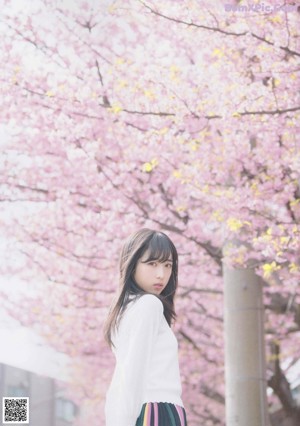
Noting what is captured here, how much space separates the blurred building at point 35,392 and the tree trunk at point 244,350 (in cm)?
171

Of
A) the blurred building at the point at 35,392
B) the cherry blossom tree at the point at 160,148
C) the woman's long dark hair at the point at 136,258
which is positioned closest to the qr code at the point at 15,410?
the woman's long dark hair at the point at 136,258

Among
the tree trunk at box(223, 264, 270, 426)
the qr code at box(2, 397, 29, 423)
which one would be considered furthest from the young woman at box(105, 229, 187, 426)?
the tree trunk at box(223, 264, 270, 426)

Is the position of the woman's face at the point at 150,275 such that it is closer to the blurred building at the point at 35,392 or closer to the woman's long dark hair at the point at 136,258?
the woman's long dark hair at the point at 136,258

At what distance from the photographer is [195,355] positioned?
31.1 feet

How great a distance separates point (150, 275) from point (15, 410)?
141 cm

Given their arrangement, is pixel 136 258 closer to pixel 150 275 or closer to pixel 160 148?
pixel 150 275

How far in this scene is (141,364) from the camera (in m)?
2.32

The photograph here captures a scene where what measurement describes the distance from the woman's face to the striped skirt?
0.36 metres

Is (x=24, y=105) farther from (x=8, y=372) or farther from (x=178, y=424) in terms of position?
(x=178, y=424)

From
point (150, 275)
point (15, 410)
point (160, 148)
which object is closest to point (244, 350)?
point (160, 148)

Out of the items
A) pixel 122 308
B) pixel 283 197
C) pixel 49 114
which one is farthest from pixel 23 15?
pixel 122 308

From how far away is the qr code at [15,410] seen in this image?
11.9ft

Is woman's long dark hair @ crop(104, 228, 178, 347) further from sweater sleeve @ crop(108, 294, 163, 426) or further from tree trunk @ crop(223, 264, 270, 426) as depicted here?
tree trunk @ crop(223, 264, 270, 426)

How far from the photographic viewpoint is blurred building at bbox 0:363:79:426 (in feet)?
23.5
